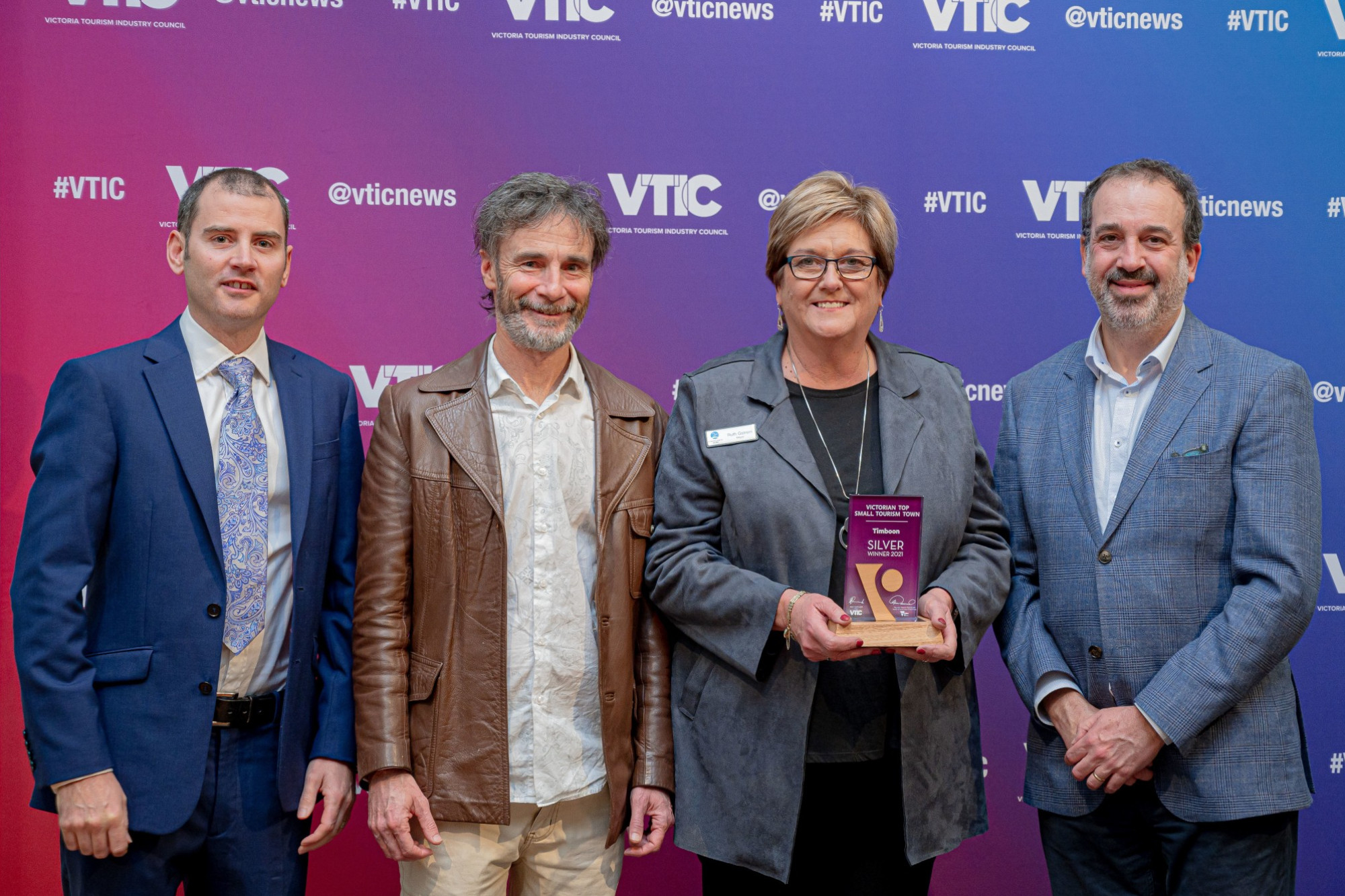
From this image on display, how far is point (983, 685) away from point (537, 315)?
7.49 ft

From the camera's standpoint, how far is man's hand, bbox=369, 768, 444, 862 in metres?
2.12

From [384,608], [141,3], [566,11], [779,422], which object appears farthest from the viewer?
[566,11]

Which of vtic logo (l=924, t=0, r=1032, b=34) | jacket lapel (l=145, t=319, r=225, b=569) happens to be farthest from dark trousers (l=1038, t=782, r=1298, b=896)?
vtic logo (l=924, t=0, r=1032, b=34)

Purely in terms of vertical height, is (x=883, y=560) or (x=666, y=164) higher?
(x=666, y=164)

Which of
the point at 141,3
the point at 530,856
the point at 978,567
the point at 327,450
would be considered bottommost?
the point at 530,856

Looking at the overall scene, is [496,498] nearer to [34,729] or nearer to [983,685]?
[34,729]

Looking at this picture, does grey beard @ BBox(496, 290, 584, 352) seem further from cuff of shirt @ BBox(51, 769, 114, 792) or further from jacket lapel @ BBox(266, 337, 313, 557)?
cuff of shirt @ BBox(51, 769, 114, 792)

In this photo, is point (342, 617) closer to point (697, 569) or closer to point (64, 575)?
point (64, 575)

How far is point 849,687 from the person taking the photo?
2207 mm

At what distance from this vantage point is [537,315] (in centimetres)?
226

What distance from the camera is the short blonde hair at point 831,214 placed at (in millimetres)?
2277

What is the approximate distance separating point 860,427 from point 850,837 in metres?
0.92

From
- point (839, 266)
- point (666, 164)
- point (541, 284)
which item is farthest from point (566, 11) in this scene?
point (839, 266)

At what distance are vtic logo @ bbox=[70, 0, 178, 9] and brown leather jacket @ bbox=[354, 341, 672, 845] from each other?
195 cm
